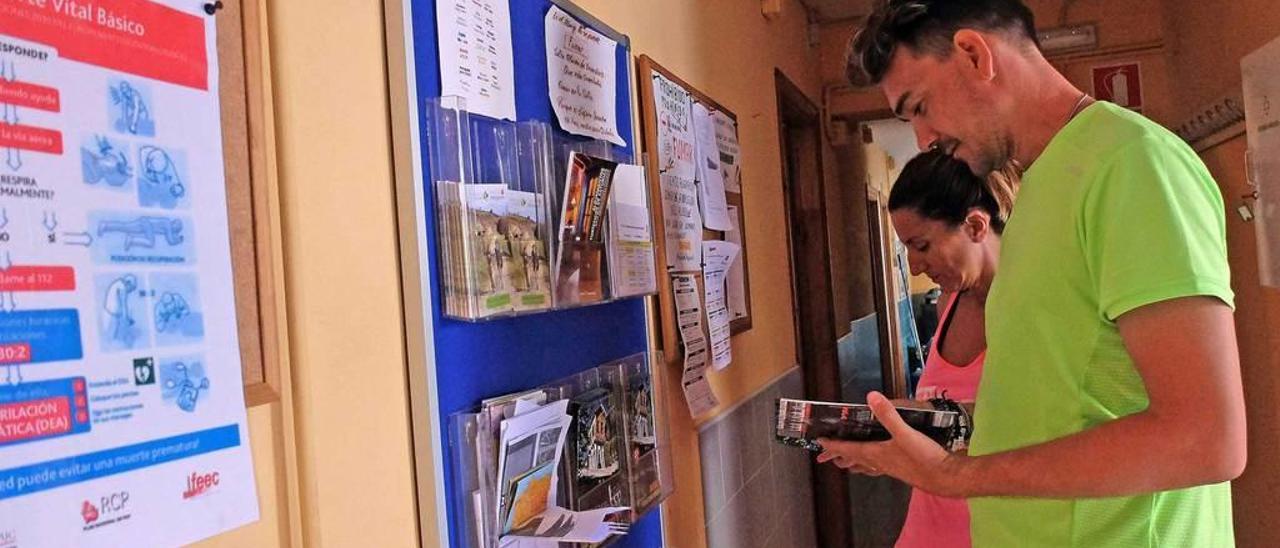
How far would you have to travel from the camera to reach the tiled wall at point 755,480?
1930mm

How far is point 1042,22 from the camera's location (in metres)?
3.62

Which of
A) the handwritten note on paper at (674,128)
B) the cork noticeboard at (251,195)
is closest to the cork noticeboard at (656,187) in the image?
the handwritten note on paper at (674,128)

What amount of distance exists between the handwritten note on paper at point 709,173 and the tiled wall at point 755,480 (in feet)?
1.55

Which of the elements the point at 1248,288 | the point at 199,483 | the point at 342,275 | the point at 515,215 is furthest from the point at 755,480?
the point at 199,483

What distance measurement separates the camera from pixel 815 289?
11.2 feet

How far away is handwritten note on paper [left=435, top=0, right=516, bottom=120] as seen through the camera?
0.96m

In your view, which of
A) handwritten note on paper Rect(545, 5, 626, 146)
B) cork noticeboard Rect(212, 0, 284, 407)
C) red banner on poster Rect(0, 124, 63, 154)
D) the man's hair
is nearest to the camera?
red banner on poster Rect(0, 124, 63, 154)

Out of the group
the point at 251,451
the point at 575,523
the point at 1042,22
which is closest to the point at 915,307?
the point at 1042,22

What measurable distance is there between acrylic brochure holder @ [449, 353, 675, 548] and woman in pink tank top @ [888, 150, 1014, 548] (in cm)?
55

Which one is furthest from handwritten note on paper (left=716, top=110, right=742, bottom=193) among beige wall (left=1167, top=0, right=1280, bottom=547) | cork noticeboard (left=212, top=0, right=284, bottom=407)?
cork noticeboard (left=212, top=0, right=284, bottom=407)

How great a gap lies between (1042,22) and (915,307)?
439 cm

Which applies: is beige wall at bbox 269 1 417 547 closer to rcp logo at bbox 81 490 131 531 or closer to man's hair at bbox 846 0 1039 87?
rcp logo at bbox 81 490 131 531

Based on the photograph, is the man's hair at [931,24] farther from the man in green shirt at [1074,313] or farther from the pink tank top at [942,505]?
the pink tank top at [942,505]

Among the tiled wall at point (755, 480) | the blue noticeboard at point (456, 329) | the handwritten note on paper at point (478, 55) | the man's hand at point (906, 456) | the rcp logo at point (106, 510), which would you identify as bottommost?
the tiled wall at point (755, 480)
